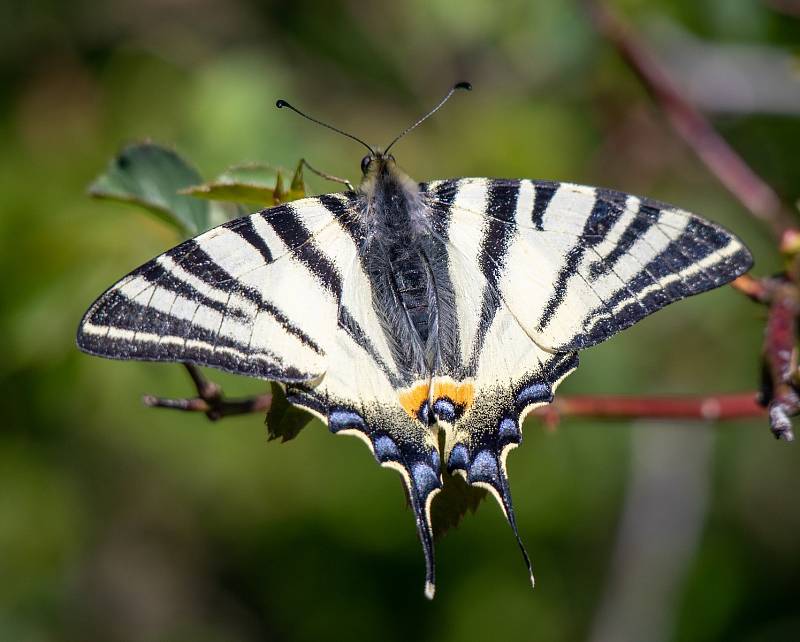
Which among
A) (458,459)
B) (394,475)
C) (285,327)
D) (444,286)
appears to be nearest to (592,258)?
(444,286)

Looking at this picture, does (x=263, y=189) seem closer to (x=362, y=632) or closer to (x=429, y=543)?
(x=429, y=543)

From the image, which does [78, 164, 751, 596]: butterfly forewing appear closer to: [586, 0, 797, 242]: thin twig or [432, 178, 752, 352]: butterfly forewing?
[432, 178, 752, 352]: butterfly forewing

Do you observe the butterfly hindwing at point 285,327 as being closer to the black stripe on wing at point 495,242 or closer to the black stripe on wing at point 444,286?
the black stripe on wing at point 444,286

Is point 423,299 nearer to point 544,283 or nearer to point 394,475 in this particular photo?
point 544,283

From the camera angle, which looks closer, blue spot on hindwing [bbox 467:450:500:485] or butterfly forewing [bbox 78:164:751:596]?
blue spot on hindwing [bbox 467:450:500:485]

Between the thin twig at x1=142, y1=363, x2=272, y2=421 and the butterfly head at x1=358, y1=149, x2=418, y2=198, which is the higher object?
→ the butterfly head at x1=358, y1=149, x2=418, y2=198

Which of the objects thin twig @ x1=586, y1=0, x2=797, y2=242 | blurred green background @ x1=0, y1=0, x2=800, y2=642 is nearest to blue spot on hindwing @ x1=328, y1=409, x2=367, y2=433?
thin twig @ x1=586, y1=0, x2=797, y2=242
